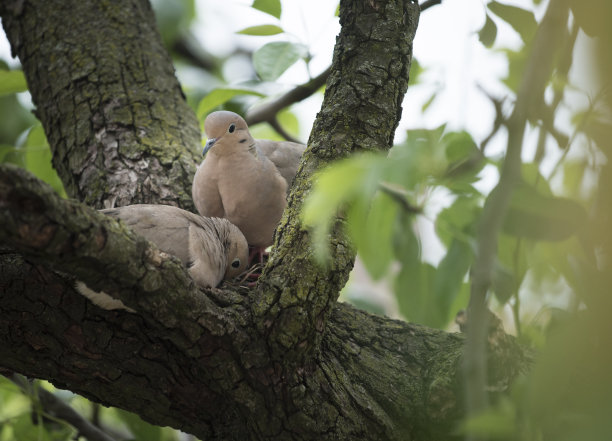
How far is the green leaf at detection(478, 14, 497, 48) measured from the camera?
1877mm

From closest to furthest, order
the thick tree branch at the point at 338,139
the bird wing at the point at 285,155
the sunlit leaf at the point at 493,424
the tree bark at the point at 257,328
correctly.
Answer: the sunlit leaf at the point at 493,424
the tree bark at the point at 257,328
the thick tree branch at the point at 338,139
the bird wing at the point at 285,155

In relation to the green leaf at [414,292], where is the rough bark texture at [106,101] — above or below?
above

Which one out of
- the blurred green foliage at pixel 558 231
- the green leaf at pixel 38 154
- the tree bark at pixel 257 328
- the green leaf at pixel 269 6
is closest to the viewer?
the blurred green foliage at pixel 558 231

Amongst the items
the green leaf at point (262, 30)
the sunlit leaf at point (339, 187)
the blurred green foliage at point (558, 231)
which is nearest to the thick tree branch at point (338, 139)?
the blurred green foliage at point (558, 231)

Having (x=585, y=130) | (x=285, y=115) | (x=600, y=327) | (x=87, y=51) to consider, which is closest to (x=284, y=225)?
(x=585, y=130)

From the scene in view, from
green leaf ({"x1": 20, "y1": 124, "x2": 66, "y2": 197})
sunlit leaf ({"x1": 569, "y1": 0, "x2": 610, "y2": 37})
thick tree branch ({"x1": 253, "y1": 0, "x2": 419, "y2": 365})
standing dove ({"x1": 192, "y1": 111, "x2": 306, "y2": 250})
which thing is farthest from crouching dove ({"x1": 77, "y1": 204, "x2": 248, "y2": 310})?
sunlit leaf ({"x1": 569, "y1": 0, "x2": 610, "y2": 37})

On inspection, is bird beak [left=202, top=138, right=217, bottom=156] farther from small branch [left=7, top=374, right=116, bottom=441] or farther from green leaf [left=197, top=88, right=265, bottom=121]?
small branch [left=7, top=374, right=116, bottom=441]

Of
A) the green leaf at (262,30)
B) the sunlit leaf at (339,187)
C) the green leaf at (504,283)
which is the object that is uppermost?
the green leaf at (262,30)

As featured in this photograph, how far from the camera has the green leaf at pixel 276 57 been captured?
8.24ft

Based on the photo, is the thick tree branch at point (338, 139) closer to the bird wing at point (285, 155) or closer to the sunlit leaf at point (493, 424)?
the bird wing at point (285, 155)

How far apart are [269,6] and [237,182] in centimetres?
75

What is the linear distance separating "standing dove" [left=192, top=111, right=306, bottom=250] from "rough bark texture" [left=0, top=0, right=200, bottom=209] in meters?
0.14

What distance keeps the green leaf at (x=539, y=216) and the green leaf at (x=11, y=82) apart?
2.70 meters

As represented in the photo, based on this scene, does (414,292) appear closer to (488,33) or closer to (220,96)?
(488,33)
